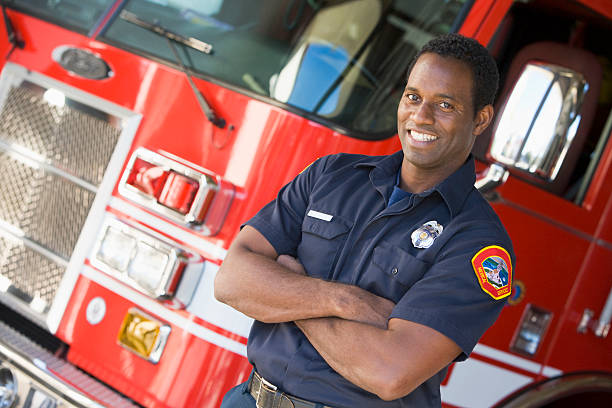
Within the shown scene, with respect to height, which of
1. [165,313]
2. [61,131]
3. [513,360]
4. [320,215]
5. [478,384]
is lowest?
[165,313]

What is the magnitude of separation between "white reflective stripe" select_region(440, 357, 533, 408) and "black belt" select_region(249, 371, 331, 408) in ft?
3.48

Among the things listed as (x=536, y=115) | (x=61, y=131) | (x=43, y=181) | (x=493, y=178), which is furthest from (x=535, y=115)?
(x=43, y=181)

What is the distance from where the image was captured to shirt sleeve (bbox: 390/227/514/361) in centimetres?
161

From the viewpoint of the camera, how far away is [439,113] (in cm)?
186

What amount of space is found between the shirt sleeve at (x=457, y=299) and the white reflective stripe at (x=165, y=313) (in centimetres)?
90

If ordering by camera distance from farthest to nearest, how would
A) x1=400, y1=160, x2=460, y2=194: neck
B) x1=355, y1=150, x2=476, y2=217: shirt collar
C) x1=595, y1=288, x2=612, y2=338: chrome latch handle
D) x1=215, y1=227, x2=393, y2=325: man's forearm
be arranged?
x1=595, y1=288, x2=612, y2=338: chrome latch handle → x1=400, y1=160, x2=460, y2=194: neck → x1=355, y1=150, x2=476, y2=217: shirt collar → x1=215, y1=227, x2=393, y2=325: man's forearm

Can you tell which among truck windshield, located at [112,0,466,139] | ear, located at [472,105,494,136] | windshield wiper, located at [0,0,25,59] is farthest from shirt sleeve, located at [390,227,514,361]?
windshield wiper, located at [0,0,25,59]

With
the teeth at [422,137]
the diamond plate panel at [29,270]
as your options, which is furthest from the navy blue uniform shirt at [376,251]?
the diamond plate panel at [29,270]

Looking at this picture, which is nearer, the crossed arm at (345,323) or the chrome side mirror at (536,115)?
the crossed arm at (345,323)

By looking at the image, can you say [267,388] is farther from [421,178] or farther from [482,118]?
[482,118]

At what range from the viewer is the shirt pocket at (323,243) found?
6.13 ft

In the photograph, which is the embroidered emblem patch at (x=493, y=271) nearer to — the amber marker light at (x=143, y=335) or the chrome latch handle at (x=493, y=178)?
the chrome latch handle at (x=493, y=178)

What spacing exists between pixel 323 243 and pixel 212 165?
0.72 m

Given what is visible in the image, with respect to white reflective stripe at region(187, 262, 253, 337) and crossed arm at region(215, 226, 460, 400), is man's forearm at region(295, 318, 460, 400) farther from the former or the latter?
white reflective stripe at region(187, 262, 253, 337)
